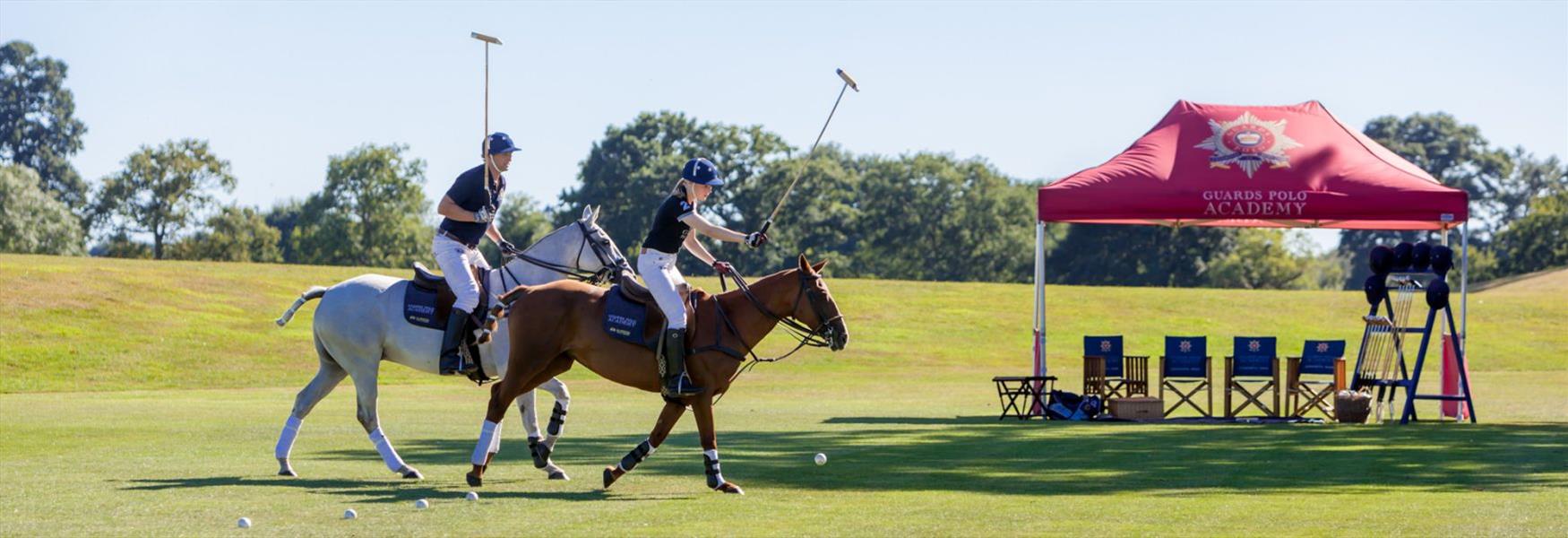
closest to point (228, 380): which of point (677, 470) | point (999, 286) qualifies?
point (677, 470)

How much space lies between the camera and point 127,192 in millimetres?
93812

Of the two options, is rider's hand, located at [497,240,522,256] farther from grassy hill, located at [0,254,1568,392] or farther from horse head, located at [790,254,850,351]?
grassy hill, located at [0,254,1568,392]

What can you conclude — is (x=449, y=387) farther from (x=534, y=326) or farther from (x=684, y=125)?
(x=684, y=125)

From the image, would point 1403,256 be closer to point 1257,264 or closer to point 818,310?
point 818,310

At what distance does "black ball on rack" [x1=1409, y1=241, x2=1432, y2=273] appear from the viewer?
2438cm

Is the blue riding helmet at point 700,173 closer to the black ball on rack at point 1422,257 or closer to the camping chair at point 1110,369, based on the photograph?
the camping chair at point 1110,369

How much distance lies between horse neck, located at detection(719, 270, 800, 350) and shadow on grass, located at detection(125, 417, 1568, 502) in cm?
137

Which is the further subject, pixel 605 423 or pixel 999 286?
pixel 999 286

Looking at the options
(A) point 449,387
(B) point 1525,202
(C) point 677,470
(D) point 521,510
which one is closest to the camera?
(D) point 521,510

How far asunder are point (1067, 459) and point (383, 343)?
659 cm

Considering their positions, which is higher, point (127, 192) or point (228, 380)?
point (127, 192)

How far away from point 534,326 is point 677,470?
7.65 ft

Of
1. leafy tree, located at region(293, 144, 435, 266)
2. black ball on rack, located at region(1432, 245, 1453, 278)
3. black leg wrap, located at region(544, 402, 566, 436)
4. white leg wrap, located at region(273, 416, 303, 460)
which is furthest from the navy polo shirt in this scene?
leafy tree, located at region(293, 144, 435, 266)

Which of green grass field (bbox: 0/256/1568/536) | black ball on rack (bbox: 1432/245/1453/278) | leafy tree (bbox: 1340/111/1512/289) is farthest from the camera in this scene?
leafy tree (bbox: 1340/111/1512/289)
